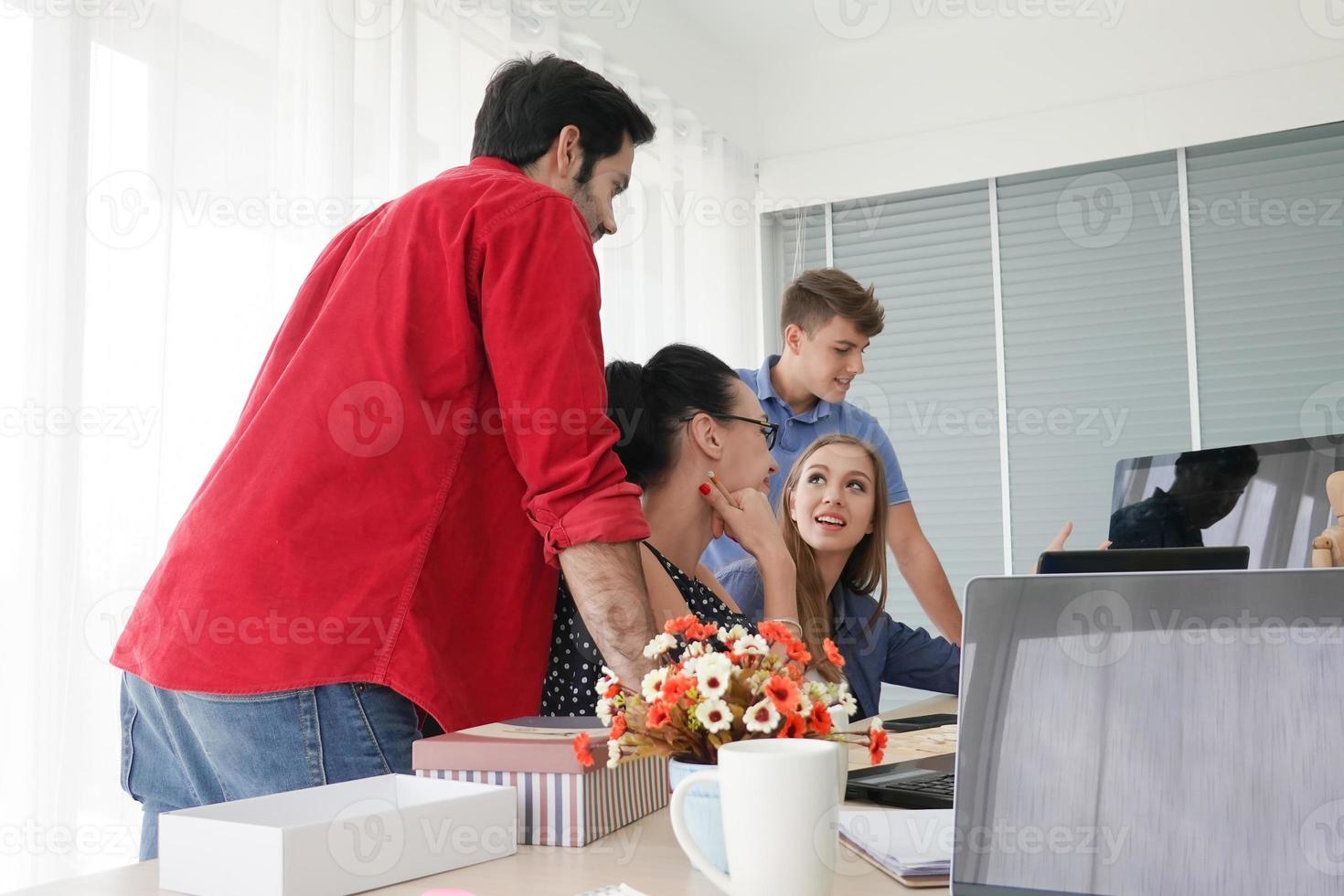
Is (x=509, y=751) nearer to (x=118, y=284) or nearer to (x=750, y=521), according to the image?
(x=750, y=521)

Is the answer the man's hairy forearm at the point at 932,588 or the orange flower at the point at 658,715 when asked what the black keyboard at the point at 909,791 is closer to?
the orange flower at the point at 658,715

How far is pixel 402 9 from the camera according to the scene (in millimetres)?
2539

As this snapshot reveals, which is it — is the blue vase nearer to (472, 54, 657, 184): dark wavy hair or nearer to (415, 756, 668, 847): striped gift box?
(415, 756, 668, 847): striped gift box

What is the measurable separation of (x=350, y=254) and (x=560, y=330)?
0.93 feet

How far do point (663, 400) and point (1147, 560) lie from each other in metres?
0.74

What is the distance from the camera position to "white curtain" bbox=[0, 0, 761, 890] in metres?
1.66

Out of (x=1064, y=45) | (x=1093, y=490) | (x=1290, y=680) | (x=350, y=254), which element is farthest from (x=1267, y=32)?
(x=1290, y=680)

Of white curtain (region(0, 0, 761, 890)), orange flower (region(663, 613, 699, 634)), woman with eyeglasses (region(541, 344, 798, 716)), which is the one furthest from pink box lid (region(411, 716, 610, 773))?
white curtain (region(0, 0, 761, 890))

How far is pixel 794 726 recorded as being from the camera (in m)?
0.80

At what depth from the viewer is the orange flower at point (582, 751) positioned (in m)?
0.84

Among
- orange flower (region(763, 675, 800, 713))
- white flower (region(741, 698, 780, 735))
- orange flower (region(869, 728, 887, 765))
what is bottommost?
orange flower (region(869, 728, 887, 765))

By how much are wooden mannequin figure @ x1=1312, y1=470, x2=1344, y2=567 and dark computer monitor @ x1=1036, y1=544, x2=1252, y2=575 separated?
0.25 m

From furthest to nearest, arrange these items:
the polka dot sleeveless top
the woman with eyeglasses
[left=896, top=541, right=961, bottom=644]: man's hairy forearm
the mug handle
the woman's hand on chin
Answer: [left=896, top=541, right=961, bottom=644]: man's hairy forearm → the woman's hand on chin → the woman with eyeglasses → the polka dot sleeveless top → the mug handle

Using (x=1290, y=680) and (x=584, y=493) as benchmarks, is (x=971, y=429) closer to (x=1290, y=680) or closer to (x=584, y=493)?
(x=584, y=493)
